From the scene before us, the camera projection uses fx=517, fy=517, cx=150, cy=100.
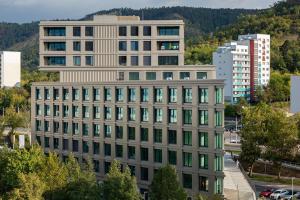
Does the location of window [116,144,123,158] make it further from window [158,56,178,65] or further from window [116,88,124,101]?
window [158,56,178,65]

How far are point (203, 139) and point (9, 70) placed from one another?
529 feet

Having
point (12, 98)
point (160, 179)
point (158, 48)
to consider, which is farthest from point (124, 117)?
point (12, 98)

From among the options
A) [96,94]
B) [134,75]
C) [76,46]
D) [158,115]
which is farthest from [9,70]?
[158,115]

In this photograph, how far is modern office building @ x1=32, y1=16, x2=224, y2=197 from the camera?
141ft

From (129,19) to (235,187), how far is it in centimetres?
2308

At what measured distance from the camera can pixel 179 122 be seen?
145 ft

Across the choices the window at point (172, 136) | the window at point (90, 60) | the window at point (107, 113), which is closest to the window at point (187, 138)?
the window at point (172, 136)

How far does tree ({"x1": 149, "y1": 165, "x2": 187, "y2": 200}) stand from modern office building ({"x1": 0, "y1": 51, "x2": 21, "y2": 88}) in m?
163

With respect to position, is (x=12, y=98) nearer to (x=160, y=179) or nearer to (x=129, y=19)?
(x=129, y=19)

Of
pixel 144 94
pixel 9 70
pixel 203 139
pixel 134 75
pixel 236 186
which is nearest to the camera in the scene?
pixel 203 139

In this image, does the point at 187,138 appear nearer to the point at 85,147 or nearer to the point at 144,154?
the point at 144,154

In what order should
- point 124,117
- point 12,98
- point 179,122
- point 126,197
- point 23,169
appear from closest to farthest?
point 126,197 → point 23,169 → point 179,122 → point 124,117 → point 12,98

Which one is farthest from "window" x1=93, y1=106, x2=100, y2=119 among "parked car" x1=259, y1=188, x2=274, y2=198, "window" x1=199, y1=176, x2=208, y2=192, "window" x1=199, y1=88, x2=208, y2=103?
"parked car" x1=259, y1=188, x2=274, y2=198

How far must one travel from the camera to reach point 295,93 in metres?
80.2
